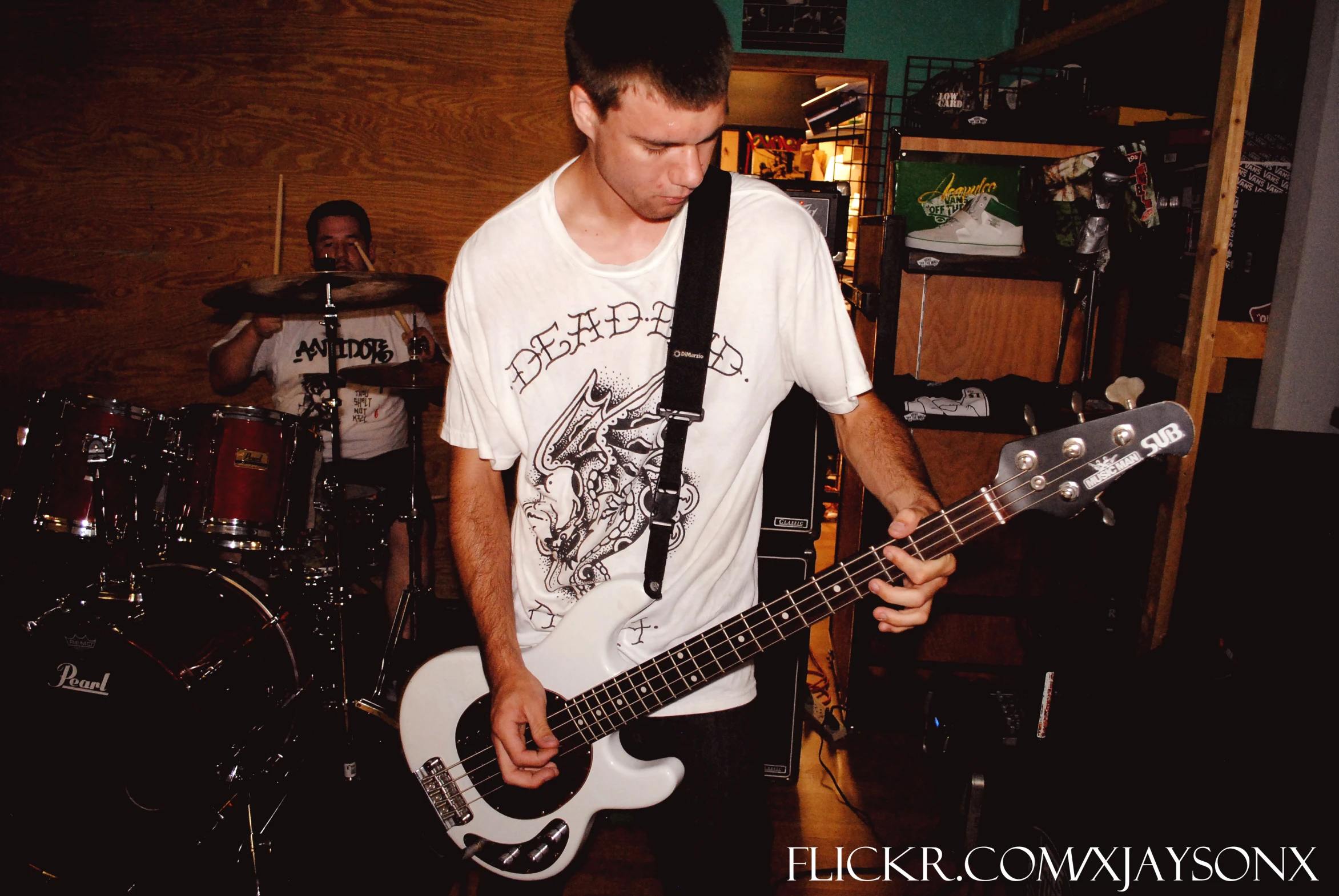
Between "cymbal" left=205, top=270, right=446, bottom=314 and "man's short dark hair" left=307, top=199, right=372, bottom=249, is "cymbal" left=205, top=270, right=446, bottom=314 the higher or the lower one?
the lower one

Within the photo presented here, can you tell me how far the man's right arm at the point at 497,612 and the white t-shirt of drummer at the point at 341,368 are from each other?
2.00m

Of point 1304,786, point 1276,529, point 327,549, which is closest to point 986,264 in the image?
point 1276,529

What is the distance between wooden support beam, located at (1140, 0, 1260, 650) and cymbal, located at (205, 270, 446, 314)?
226 cm

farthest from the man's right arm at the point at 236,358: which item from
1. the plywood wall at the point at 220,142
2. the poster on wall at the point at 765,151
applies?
the poster on wall at the point at 765,151

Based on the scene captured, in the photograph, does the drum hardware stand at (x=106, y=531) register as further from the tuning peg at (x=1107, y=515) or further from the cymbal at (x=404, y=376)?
the tuning peg at (x=1107, y=515)

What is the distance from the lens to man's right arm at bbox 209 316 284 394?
306 centimetres

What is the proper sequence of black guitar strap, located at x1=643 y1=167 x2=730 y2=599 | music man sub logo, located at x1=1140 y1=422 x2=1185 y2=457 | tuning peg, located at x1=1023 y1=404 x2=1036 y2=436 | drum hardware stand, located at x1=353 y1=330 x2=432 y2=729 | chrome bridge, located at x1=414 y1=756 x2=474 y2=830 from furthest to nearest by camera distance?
drum hardware stand, located at x1=353 y1=330 x2=432 y2=729
chrome bridge, located at x1=414 y1=756 x2=474 y2=830
black guitar strap, located at x1=643 y1=167 x2=730 y2=599
tuning peg, located at x1=1023 y1=404 x2=1036 y2=436
music man sub logo, located at x1=1140 y1=422 x2=1185 y2=457

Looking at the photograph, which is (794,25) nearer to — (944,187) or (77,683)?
(944,187)

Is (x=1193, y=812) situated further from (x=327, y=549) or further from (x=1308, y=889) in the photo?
(x=327, y=549)

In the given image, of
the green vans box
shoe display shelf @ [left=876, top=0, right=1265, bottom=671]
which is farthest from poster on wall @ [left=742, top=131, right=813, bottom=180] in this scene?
the green vans box

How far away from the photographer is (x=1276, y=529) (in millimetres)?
1678

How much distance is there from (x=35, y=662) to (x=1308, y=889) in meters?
3.10

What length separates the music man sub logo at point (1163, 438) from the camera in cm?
108

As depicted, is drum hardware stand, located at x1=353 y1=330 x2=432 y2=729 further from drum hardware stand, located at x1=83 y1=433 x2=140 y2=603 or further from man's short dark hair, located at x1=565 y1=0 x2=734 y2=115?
man's short dark hair, located at x1=565 y1=0 x2=734 y2=115
